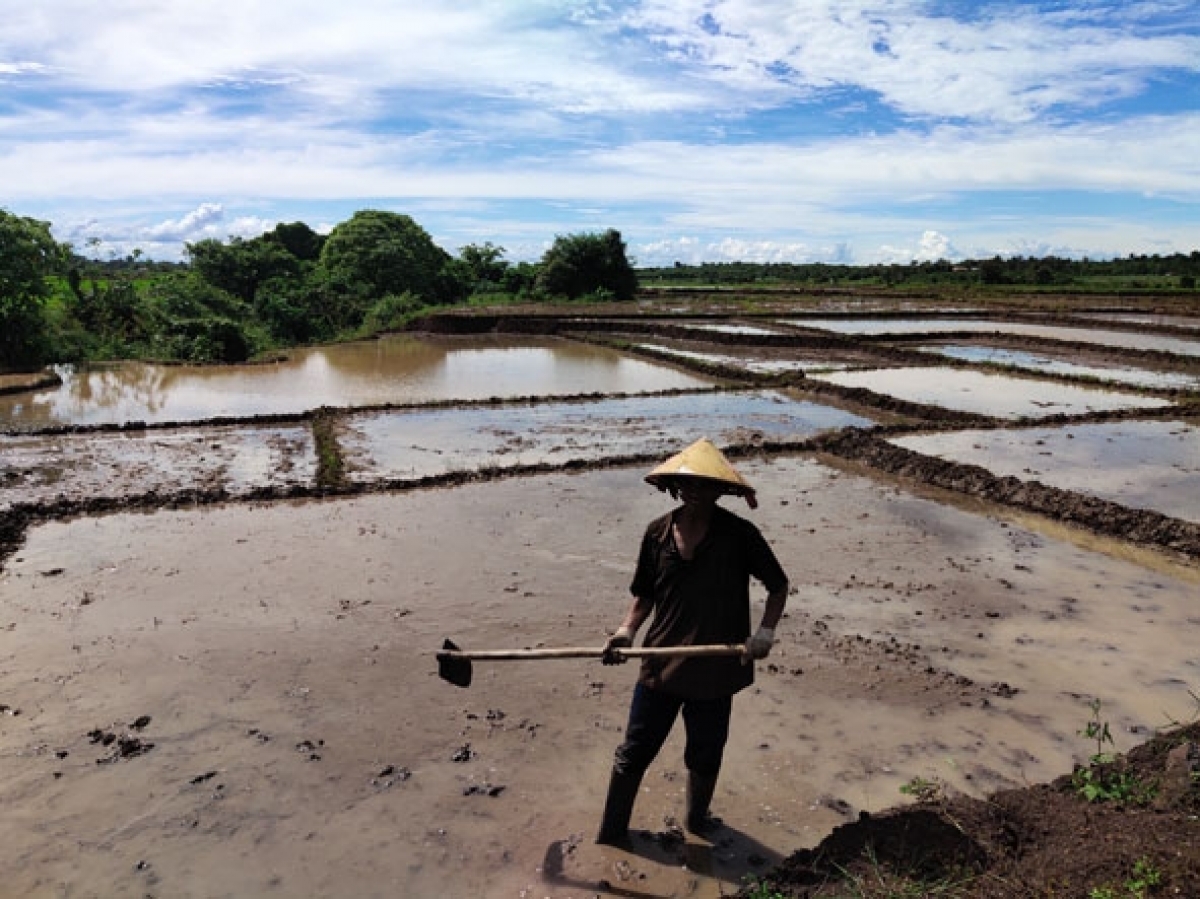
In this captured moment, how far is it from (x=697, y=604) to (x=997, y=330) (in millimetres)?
24722

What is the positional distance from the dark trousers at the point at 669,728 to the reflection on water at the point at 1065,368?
622 inches

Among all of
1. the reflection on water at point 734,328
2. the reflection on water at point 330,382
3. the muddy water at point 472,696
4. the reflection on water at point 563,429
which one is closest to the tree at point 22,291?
the reflection on water at point 330,382

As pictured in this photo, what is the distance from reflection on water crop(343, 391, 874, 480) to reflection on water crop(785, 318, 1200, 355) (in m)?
11.2

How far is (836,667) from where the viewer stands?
17.4ft

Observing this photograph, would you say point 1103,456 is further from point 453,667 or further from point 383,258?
point 383,258

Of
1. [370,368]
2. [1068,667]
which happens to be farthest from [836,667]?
[370,368]

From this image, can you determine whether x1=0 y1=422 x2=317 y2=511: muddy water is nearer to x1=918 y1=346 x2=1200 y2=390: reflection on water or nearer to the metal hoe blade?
the metal hoe blade

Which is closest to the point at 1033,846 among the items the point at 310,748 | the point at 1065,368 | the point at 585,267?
the point at 310,748

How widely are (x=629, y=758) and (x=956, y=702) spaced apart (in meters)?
2.34

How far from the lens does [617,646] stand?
11.3 ft

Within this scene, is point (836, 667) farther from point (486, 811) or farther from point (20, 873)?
point (20, 873)

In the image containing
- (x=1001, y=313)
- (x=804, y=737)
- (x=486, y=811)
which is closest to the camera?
(x=486, y=811)

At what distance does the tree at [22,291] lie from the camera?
2011 centimetres

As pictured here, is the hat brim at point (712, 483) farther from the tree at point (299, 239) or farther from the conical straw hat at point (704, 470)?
the tree at point (299, 239)
